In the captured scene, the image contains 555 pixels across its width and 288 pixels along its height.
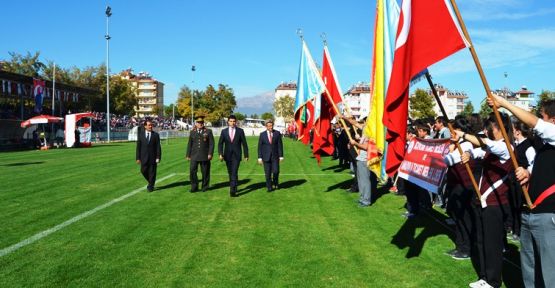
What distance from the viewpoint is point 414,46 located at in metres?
4.99

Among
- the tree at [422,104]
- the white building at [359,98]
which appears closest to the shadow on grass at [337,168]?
the tree at [422,104]

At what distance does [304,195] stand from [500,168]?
7.30 m

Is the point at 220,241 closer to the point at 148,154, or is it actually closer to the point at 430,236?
the point at 430,236

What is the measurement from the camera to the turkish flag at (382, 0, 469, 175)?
185 inches

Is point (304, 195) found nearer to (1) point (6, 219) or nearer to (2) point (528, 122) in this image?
(1) point (6, 219)

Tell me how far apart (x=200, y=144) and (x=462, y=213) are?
7898 mm

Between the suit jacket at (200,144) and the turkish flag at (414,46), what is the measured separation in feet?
25.9

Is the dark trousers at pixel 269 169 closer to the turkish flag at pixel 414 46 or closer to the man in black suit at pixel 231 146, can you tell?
the man in black suit at pixel 231 146

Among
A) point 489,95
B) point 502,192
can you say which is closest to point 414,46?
point 489,95

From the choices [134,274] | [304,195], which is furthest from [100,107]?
[134,274]

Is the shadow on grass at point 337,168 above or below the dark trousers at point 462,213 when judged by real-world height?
below

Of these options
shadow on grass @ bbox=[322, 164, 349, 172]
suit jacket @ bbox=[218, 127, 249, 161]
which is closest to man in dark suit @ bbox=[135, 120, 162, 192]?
suit jacket @ bbox=[218, 127, 249, 161]

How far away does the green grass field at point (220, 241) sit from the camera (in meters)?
5.50

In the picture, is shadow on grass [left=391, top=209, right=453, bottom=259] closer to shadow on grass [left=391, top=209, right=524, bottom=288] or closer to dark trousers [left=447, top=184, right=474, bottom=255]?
shadow on grass [left=391, top=209, right=524, bottom=288]
